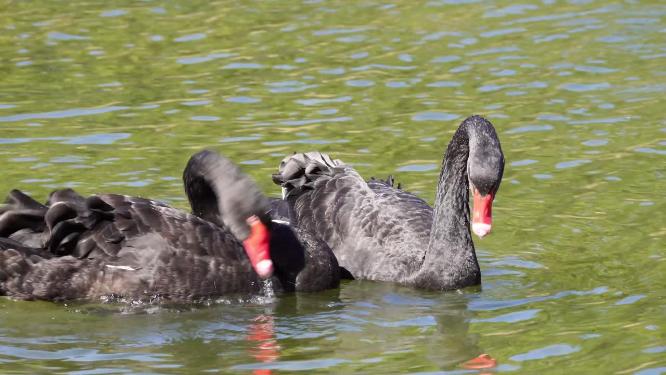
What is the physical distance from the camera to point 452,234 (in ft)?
31.3

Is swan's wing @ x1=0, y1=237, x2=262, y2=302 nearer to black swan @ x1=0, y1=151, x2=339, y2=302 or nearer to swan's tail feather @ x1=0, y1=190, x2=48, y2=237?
black swan @ x1=0, y1=151, x2=339, y2=302

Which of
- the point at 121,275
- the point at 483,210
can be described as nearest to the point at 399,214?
the point at 483,210

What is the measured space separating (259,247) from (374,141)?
3512 mm

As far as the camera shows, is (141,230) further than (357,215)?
No

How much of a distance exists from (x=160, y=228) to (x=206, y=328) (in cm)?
95

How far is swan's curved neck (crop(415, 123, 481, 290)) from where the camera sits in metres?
9.40

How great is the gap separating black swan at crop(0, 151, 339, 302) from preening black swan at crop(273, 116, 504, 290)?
0.67 meters

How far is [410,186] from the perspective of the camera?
11.4 metres

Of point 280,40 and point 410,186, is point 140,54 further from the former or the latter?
point 410,186

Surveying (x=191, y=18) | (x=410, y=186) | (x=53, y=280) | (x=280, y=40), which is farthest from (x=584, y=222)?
(x=191, y=18)

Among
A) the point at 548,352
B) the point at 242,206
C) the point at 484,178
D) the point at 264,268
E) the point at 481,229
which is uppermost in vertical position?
the point at 484,178

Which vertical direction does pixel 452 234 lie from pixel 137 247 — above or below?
below

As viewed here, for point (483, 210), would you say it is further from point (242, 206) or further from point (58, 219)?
point (58, 219)

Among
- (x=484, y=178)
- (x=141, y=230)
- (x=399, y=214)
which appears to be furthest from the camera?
(x=399, y=214)
